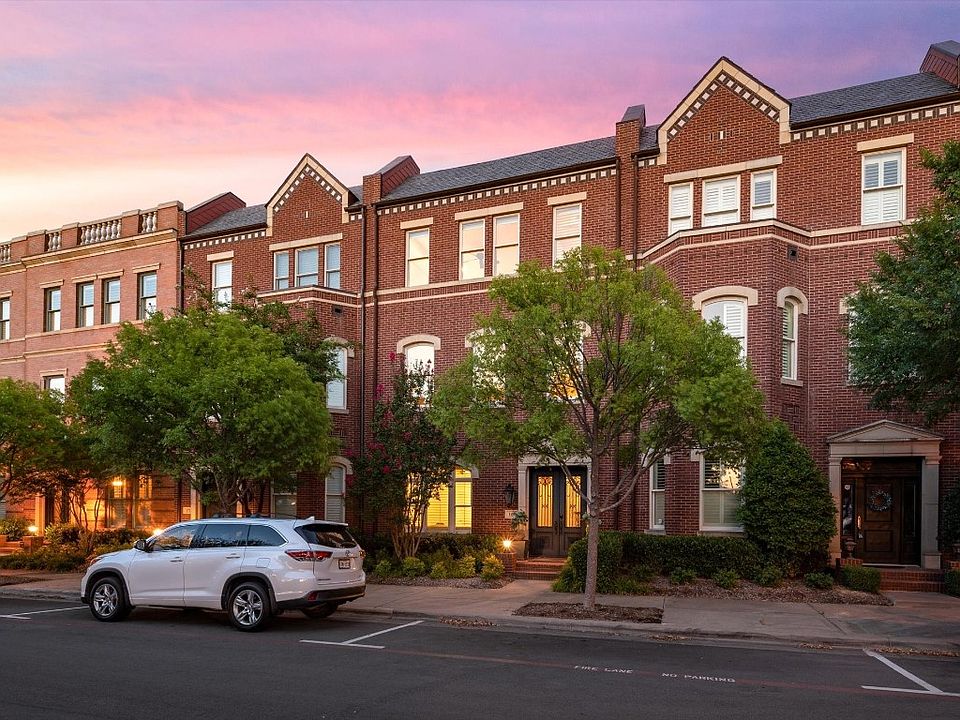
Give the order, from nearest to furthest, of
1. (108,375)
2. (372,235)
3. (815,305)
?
(108,375) → (815,305) → (372,235)

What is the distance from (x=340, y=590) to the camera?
13.5 m

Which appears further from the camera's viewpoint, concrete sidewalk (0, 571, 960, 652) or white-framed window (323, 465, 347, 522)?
white-framed window (323, 465, 347, 522)

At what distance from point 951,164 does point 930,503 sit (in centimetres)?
808

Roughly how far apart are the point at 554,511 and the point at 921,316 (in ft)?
38.1

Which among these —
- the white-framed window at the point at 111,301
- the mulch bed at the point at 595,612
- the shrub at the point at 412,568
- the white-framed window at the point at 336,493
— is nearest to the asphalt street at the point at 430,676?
Result: the mulch bed at the point at 595,612

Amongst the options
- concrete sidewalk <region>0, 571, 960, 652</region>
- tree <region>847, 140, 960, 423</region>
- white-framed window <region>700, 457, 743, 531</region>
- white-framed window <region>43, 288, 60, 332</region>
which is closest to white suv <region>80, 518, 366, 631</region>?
concrete sidewalk <region>0, 571, 960, 652</region>

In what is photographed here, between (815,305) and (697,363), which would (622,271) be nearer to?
(697,363)

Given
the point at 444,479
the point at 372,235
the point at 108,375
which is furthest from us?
the point at 372,235

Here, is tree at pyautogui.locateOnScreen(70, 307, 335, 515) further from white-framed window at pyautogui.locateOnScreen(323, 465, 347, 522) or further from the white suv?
white-framed window at pyautogui.locateOnScreen(323, 465, 347, 522)

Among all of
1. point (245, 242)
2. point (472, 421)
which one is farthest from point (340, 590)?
point (245, 242)

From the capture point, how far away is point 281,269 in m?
26.8

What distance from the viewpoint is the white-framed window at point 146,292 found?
95.1 ft

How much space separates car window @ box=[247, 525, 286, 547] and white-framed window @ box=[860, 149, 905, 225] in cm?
1406

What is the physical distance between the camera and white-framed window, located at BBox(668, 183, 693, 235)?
69.3 ft
